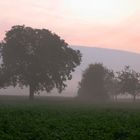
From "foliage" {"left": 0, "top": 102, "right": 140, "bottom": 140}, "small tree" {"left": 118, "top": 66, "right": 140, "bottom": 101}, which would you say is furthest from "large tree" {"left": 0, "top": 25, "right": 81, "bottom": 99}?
"foliage" {"left": 0, "top": 102, "right": 140, "bottom": 140}

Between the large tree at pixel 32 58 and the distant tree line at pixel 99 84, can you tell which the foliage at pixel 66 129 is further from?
the distant tree line at pixel 99 84

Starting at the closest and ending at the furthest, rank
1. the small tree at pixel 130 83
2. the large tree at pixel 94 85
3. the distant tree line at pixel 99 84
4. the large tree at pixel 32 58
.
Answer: the large tree at pixel 32 58, the large tree at pixel 94 85, the distant tree line at pixel 99 84, the small tree at pixel 130 83

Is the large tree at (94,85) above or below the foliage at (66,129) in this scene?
above

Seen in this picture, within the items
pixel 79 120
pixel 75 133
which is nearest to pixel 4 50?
pixel 79 120

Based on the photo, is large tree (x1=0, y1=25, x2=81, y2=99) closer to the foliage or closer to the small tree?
the small tree

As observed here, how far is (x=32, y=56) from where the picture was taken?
83.2 metres

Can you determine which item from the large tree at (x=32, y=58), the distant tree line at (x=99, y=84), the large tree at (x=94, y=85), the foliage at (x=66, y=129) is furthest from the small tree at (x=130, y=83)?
the foliage at (x=66, y=129)

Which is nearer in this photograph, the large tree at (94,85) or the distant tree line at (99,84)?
the large tree at (94,85)

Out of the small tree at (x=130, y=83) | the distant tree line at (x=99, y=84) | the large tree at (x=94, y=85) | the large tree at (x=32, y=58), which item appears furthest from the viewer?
the small tree at (x=130, y=83)

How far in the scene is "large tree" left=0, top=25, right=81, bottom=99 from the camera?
3258 inches

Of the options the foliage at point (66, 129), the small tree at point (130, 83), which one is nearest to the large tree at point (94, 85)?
the small tree at point (130, 83)

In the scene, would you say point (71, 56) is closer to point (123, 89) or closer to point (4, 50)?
point (4, 50)

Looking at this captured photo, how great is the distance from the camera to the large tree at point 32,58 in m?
82.8

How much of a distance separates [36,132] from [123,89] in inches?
3419
